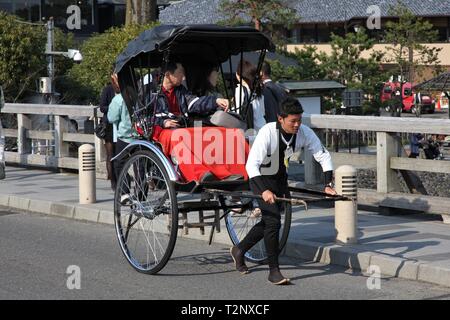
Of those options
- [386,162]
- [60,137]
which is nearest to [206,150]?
[386,162]

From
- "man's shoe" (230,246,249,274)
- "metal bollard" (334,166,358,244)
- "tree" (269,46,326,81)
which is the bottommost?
"man's shoe" (230,246,249,274)

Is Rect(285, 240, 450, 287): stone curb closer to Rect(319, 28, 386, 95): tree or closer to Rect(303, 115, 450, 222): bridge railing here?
Rect(303, 115, 450, 222): bridge railing

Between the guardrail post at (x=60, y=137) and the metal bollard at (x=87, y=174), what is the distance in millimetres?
3889

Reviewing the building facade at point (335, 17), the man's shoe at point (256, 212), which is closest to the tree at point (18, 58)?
the man's shoe at point (256, 212)

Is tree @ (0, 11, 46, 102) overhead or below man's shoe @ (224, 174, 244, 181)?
overhead

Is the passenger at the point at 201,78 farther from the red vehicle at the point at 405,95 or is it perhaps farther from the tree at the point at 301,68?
the red vehicle at the point at 405,95

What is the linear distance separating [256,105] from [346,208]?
1606mm

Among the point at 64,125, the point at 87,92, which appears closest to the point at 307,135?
the point at 64,125

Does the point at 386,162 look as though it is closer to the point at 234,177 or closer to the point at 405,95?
the point at 234,177

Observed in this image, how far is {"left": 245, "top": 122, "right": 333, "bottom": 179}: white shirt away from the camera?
7719mm

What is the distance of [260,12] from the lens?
96.4ft

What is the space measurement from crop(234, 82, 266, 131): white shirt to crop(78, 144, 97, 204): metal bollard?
10.8 feet

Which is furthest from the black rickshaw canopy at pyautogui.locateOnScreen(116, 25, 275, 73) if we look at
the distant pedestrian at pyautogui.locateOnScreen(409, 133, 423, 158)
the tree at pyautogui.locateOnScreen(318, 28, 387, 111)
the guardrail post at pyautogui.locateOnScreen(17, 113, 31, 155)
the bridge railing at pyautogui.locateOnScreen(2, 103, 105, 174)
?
the tree at pyautogui.locateOnScreen(318, 28, 387, 111)

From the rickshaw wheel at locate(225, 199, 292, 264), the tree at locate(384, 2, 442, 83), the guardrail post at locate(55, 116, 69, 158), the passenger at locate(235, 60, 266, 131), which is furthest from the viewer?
the tree at locate(384, 2, 442, 83)
